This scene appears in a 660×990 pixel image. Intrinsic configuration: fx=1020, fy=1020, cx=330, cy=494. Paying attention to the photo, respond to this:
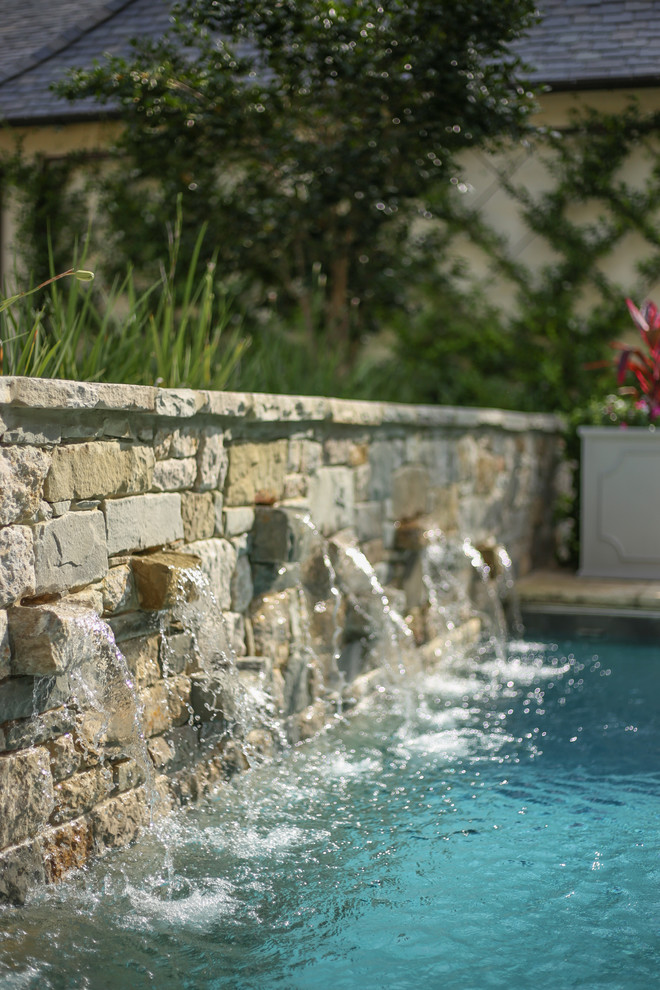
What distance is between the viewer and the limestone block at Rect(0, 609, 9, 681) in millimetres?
2031

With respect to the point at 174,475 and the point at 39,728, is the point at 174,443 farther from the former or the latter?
the point at 39,728

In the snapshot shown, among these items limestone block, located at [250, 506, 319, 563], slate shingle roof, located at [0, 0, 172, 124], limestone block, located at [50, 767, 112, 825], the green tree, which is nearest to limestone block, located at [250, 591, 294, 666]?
limestone block, located at [250, 506, 319, 563]

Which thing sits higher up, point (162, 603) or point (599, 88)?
point (599, 88)

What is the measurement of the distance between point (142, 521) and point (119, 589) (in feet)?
0.62

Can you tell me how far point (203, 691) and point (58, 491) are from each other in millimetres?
846

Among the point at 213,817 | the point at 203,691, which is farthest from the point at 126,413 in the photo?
the point at 213,817

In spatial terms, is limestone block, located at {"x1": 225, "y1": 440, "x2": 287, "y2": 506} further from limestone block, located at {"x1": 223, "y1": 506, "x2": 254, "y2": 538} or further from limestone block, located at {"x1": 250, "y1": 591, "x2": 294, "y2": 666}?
limestone block, located at {"x1": 250, "y1": 591, "x2": 294, "y2": 666}

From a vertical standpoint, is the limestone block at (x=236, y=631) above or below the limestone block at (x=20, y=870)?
above

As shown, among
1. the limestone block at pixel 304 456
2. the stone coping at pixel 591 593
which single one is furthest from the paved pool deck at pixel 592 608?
the limestone block at pixel 304 456

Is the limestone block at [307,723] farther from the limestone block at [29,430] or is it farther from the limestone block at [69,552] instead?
the limestone block at [29,430]

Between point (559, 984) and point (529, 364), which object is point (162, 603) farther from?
point (529, 364)

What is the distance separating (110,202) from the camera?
7582 mm

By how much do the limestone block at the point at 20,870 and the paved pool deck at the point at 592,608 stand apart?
370 cm

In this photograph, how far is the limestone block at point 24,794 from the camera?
80.6 inches
